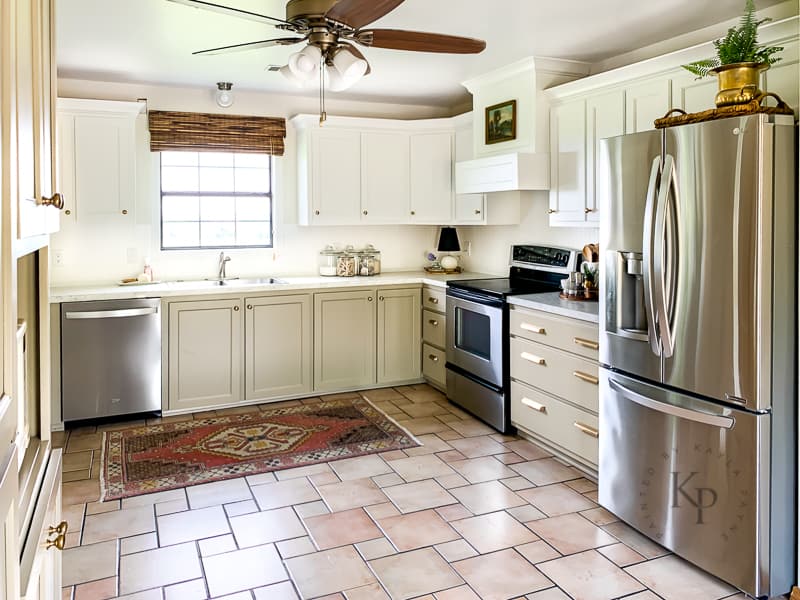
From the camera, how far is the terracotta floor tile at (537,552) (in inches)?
109

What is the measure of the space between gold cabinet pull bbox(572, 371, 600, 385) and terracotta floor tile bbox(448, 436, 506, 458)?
74 cm

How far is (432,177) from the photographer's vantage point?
558 cm

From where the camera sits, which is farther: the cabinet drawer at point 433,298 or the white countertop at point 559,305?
the cabinet drawer at point 433,298

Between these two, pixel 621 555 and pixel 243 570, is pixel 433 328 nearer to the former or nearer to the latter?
pixel 621 555

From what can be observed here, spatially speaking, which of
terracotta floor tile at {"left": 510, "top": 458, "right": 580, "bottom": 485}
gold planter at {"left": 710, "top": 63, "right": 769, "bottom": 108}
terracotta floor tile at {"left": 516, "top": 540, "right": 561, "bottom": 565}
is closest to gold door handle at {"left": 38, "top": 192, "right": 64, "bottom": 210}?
terracotta floor tile at {"left": 516, "top": 540, "right": 561, "bottom": 565}

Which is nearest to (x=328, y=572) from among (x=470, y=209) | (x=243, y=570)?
(x=243, y=570)

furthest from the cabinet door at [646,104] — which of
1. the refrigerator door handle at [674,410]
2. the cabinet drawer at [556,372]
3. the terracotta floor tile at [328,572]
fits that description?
the terracotta floor tile at [328,572]

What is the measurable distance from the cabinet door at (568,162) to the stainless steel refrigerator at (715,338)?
1.18 m

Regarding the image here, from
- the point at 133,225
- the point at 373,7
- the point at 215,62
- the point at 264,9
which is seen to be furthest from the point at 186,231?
the point at 373,7

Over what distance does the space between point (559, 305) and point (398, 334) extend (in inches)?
75.9

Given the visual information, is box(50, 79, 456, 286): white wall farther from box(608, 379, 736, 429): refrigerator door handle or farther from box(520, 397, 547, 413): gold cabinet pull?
box(608, 379, 736, 429): refrigerator door handle

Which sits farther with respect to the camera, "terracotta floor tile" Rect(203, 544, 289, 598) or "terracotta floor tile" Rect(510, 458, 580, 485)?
"terracotta floor tile" Rect(510, 458, 580, 485)

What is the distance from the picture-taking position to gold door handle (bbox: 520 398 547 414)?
391 cm

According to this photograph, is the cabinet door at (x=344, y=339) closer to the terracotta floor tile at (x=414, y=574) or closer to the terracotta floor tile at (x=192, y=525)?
the terracotta floor tile at (x=192, y=525)
